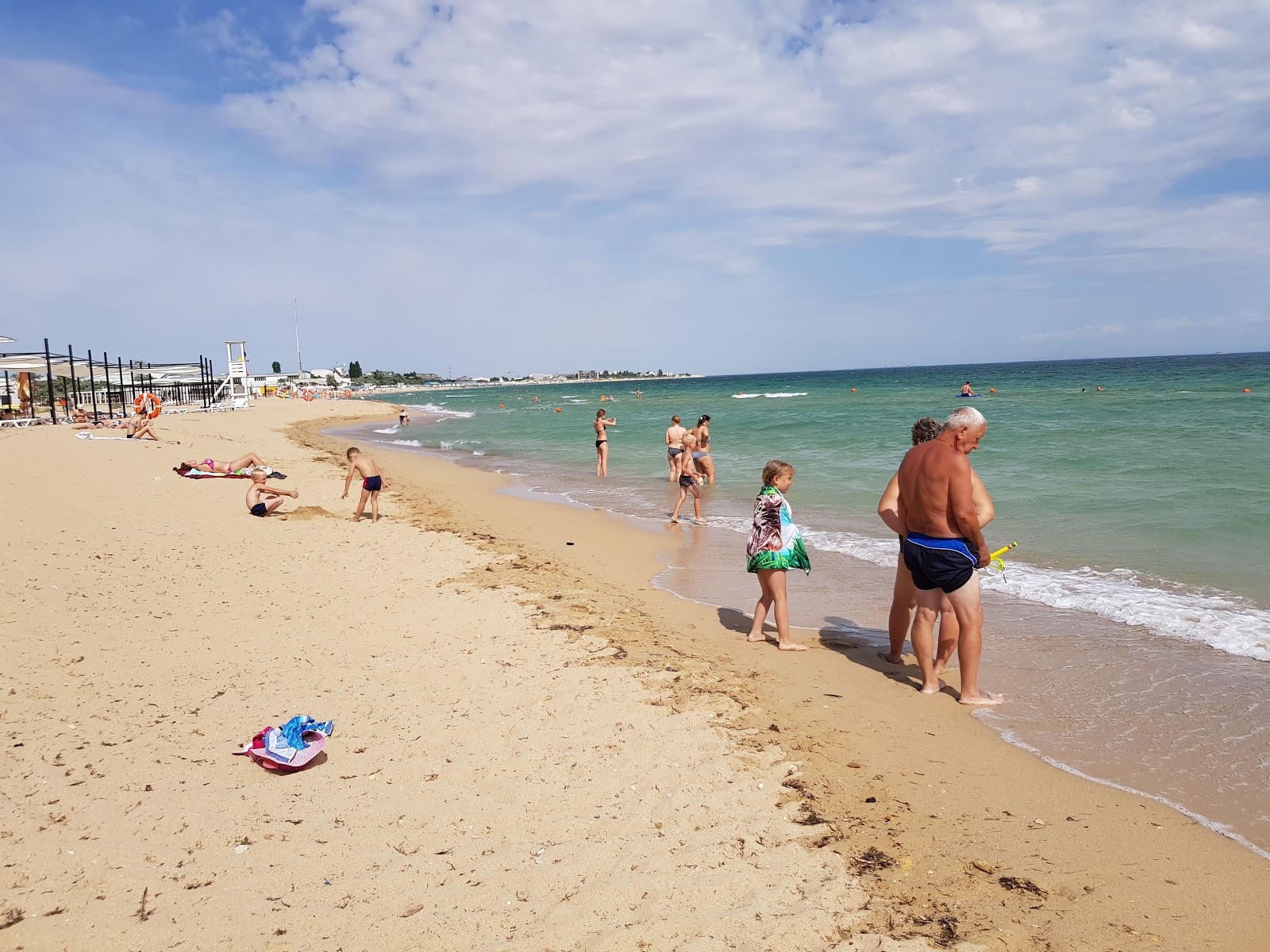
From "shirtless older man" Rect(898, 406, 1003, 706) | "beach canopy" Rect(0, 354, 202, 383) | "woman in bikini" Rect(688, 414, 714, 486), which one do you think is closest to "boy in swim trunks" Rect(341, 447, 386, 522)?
"woman in bikini" Rect(688, 414, 714, 486)

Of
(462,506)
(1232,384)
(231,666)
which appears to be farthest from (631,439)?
(1232,384)

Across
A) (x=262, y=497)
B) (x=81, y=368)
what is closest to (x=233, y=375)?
(x=81, y=368)

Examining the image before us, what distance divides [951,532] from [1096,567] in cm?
448

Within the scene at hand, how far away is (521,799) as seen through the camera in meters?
3.31

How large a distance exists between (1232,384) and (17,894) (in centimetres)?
5967

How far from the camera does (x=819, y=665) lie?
17.4 feet

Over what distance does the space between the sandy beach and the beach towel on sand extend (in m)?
0.07

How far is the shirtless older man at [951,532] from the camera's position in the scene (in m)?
4.45

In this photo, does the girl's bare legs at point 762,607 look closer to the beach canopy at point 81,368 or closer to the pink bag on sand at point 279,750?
the pink bag on sand at point 279,750

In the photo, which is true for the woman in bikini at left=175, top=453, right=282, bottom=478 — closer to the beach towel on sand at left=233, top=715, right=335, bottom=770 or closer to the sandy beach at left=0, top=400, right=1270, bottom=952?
the sandy beach at left=0, top=400, right=1270, bottom=952

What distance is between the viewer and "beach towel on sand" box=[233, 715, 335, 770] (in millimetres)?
3443

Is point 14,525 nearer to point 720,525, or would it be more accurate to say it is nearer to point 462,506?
point 462,506

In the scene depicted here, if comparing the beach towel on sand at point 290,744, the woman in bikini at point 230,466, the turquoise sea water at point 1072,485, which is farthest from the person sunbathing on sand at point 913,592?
the woman in bikini at point 230,466

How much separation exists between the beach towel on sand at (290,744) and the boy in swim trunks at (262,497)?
6.65 m
